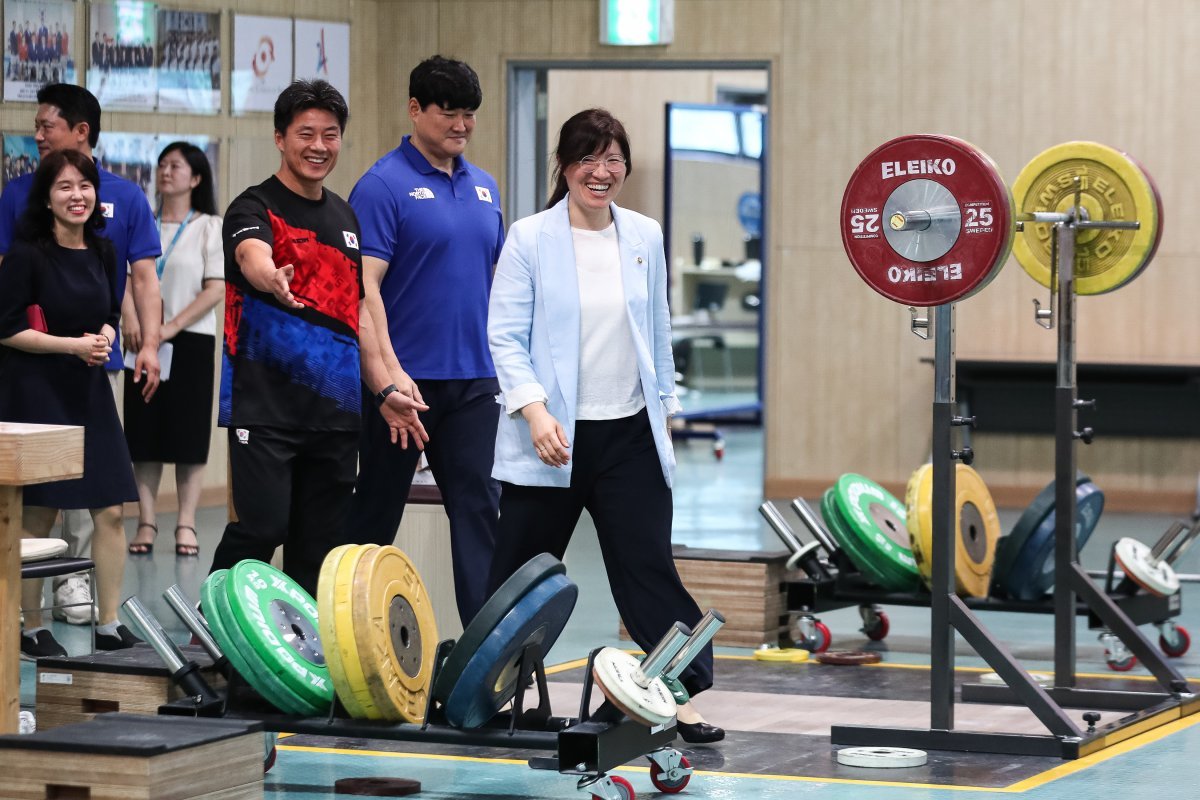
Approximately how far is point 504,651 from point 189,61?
6.85 m

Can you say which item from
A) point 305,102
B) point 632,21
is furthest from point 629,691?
point 632,21

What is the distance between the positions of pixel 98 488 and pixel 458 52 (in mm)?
6170

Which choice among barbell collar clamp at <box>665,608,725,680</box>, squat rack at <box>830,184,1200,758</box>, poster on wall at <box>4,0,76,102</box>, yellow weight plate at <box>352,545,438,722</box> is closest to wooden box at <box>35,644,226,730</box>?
yellow weight plate at <box>352,545,438,722</box>

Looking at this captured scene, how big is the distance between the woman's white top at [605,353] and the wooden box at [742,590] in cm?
210

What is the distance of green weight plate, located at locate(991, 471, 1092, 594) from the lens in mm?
6242

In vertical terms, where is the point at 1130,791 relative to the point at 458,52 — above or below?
below

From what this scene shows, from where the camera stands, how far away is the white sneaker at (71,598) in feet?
22.6

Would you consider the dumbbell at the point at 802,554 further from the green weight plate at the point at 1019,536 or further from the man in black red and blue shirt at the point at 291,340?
the man in black red and blue shirt at the point at 291,340

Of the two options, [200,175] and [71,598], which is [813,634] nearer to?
[71,598]

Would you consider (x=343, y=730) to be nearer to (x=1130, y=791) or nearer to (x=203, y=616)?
(x=203, y=616)

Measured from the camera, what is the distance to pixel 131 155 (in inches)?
388

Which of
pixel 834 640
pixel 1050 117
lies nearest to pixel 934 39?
pixel 1050 117

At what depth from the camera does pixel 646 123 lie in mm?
16719

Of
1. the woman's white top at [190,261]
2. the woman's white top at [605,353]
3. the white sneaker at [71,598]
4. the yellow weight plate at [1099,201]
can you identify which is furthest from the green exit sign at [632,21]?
the woman's white top at [605,353]
